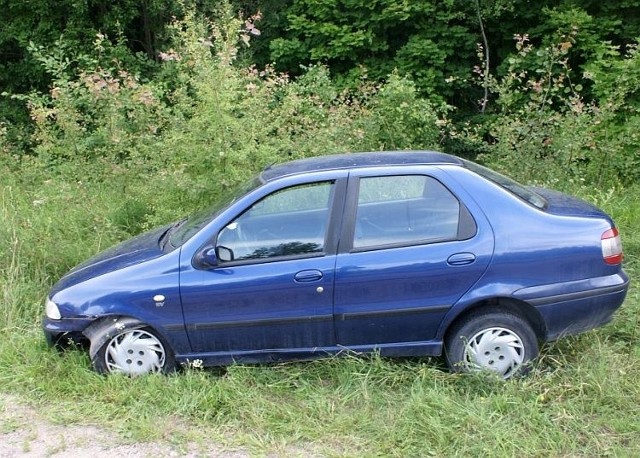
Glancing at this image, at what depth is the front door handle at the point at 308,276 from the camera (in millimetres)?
4039

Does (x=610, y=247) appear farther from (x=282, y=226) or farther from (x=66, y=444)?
(x=66, y=444)

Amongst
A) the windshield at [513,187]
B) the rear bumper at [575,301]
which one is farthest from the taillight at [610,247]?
the windshield at [513,187]

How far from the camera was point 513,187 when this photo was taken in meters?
4.45

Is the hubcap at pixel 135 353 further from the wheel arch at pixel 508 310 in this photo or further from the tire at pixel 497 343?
the tire at pixel 497 343

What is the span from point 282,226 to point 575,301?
2.00 m

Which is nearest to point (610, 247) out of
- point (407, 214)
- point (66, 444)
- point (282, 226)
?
point (407, 214)

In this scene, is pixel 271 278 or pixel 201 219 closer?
pixel 271 278

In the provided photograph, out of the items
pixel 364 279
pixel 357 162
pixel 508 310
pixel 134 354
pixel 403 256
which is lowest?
pixel 134 354

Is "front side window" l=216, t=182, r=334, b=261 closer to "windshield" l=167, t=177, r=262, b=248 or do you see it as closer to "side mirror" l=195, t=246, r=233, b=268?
"side mirror" l=195, t=246, r=233, b=268

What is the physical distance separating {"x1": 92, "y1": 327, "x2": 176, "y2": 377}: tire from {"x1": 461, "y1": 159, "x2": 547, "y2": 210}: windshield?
98.8 inches

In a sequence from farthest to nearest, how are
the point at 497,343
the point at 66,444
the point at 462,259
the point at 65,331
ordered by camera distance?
the point at 65,331 → the point at 497,343 → the point at 462,259 → the point at 66,444

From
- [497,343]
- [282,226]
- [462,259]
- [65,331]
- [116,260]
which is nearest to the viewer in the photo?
[462,259]

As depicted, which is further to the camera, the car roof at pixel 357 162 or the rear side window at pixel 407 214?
the car roof at pixel 357 162

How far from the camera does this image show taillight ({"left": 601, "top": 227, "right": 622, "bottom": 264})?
4066 mm
